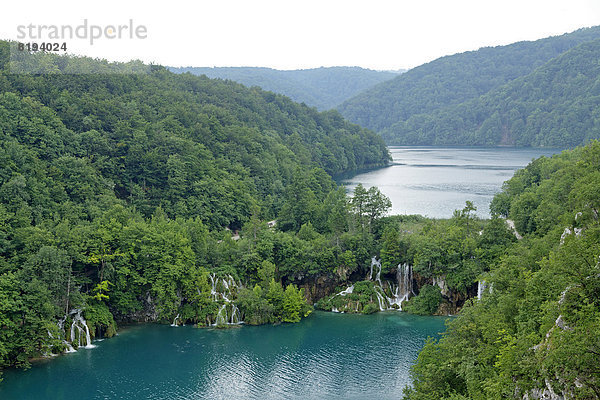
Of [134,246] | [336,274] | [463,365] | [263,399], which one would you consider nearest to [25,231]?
[134,246]

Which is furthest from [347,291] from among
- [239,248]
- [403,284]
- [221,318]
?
[221,318]

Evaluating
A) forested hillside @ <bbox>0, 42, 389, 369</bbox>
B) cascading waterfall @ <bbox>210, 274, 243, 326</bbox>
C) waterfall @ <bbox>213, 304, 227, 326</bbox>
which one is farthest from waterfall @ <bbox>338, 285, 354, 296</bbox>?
waterfall @ <bbox>213, 304, 227, 326</bbox>

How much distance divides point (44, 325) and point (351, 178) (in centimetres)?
9411

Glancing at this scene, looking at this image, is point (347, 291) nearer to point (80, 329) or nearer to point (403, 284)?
point (403, 284)

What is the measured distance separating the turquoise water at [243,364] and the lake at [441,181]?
35704 millimetres

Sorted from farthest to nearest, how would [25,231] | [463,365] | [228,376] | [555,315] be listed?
[25,231] → [228,376] → [463,365] → [555,315]

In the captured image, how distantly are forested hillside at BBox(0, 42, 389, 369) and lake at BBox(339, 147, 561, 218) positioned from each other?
16192mm

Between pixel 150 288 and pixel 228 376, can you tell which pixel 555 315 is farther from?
pixel 150 288

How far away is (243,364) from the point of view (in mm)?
39375

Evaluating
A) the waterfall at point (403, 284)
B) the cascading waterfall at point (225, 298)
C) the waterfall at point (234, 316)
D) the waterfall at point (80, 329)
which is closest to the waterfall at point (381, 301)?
the waterfall at point (403, 284)

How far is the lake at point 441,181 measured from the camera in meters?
85.7

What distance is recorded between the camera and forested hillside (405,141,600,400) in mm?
19672

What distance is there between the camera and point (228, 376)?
37.7m

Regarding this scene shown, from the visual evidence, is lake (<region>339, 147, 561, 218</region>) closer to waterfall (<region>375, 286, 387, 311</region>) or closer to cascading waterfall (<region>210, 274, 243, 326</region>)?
waterfall (<region>375, 286, 387, 311</region>)
